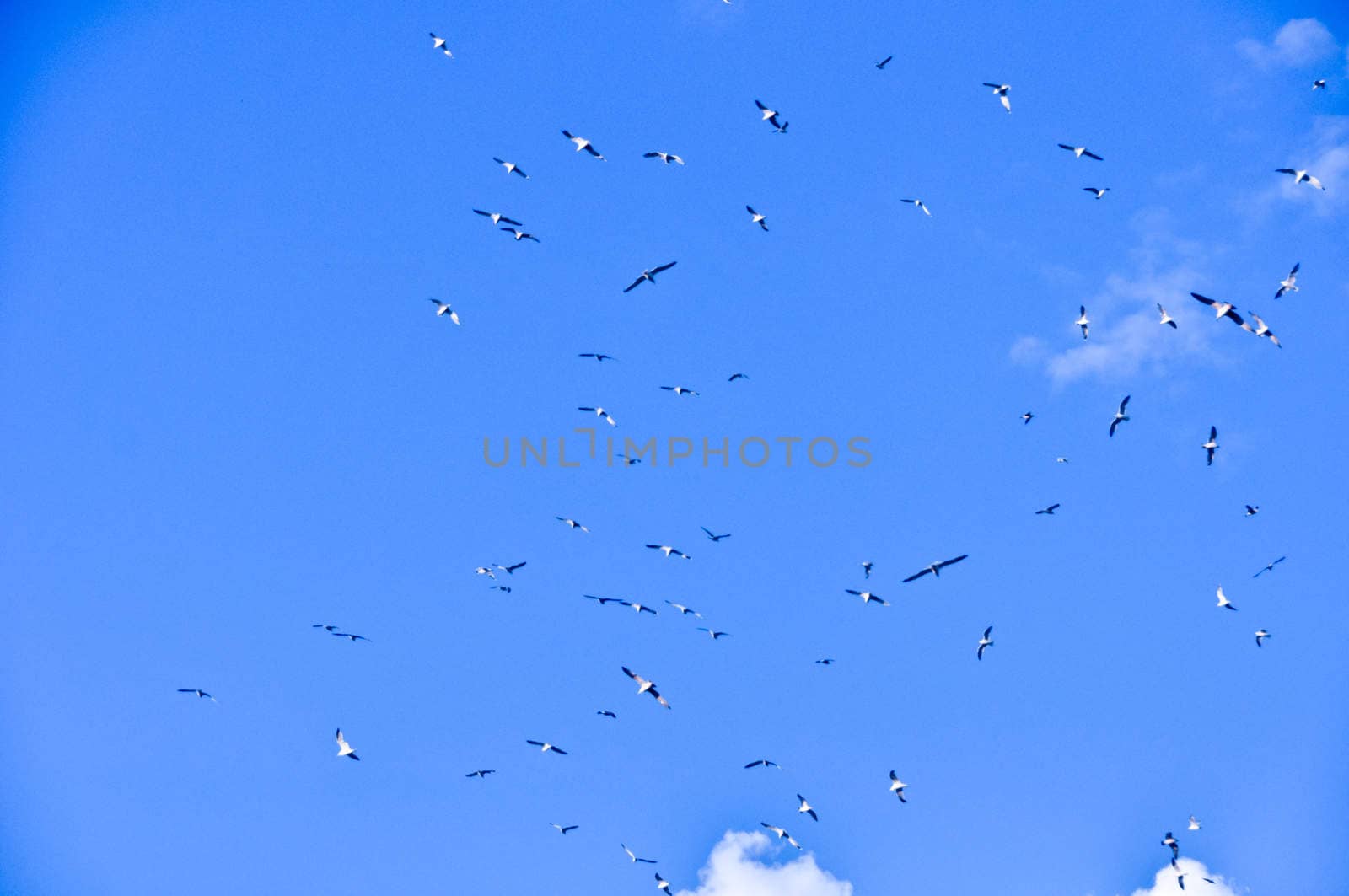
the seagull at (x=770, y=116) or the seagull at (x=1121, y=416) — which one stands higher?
the seagull at (x=770, y=116)

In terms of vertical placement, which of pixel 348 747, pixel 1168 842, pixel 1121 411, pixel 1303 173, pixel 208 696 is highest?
pixel 1303 173

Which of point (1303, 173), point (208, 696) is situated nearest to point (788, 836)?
point (208, 696)

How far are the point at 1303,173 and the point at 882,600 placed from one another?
2745cm

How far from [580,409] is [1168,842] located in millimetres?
37031

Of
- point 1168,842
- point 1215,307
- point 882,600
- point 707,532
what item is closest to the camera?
point 1215,307

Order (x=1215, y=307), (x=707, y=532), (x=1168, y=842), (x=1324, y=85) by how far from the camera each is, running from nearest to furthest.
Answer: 1. (x=1215, y=307)
2. (x=1324, y=85)
3. (x=1168, y=842)
4. (x=707, y=532)

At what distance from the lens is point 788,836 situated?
52469 mm

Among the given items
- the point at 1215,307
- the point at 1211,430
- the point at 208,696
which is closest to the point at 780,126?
the point at 1215,307

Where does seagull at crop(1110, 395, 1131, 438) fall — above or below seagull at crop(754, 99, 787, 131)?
below

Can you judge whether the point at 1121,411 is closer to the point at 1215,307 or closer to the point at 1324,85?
the point at 1215,307

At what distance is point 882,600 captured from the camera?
51.5 m

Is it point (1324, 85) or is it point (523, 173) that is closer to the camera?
point (1324, 85)

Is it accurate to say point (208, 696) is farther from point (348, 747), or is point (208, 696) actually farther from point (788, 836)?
point (788, 836)

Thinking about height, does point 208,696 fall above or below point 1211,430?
below
